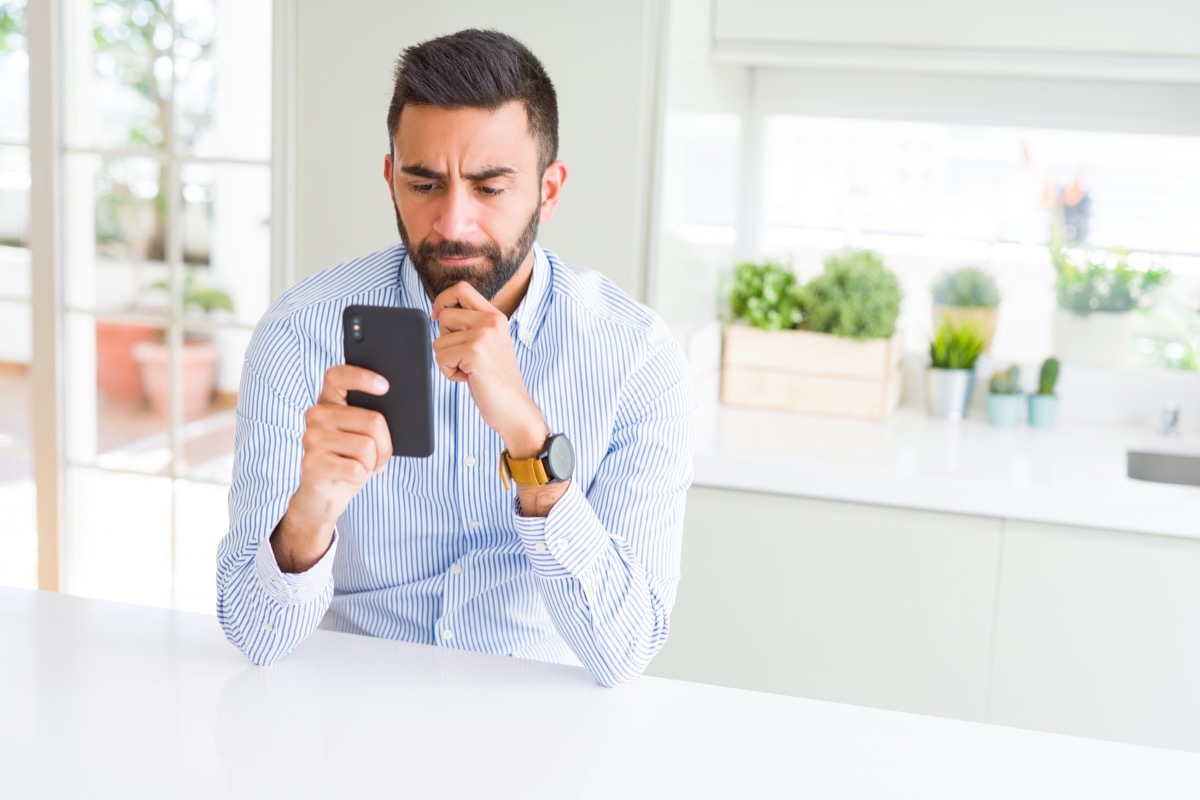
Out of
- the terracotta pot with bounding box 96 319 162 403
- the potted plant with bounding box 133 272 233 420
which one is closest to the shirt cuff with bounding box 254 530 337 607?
the potted plant with bounding box 133 272 233 420

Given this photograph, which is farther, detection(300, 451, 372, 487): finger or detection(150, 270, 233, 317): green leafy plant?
detection(150, 270, 233, 317): green leafy plant

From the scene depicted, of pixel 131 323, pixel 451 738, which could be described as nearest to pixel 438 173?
pixel 451 738

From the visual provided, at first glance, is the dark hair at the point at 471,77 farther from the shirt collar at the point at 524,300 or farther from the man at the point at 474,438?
the shirt collar at the point at 524,300

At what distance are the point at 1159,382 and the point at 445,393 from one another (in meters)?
1.97

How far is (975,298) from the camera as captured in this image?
2.82 metres

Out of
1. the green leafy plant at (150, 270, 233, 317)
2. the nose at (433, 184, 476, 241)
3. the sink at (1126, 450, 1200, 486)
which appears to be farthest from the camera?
the green leafy plant at (150, 270, 233, 317)

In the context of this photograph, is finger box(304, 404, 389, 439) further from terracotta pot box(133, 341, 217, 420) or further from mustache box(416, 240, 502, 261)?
terracotta pot box(133, 341, 217, 420)

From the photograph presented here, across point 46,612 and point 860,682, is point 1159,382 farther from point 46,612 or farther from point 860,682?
point 46,612

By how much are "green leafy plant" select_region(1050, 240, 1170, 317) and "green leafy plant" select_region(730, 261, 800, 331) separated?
65cm

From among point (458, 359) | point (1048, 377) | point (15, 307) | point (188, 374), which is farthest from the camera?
point (188, 374)

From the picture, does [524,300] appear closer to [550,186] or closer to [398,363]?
[550,186]

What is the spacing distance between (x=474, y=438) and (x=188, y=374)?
6047 mm

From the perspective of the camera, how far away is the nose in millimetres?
1289

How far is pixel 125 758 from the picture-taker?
0.98 metres
